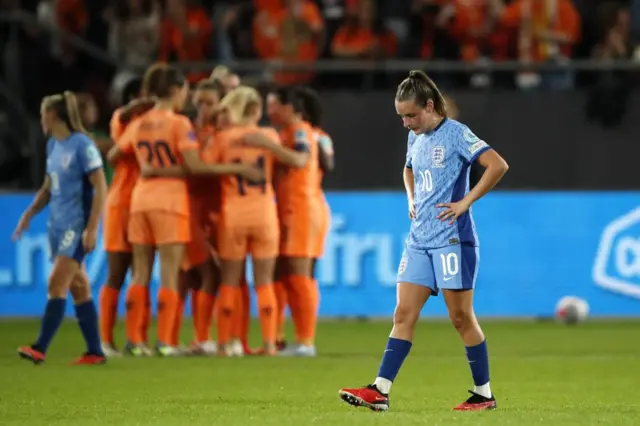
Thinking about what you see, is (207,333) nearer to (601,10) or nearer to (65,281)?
(65,281)

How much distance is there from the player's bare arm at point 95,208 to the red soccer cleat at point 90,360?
97cm

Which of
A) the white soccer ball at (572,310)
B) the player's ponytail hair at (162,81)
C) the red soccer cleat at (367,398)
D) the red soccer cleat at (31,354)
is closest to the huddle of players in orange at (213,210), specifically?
the player's ponytail hair at (162,81)

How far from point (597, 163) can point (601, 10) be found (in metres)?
2.21

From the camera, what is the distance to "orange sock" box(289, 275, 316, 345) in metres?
13.3

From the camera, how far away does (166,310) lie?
12.9 metres

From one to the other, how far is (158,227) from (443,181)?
4.61 metres

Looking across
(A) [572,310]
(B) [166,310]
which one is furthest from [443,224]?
(A) [572,310]

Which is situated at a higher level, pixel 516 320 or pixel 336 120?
pixel 336 120

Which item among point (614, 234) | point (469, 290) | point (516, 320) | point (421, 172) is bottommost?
point (516, 320)

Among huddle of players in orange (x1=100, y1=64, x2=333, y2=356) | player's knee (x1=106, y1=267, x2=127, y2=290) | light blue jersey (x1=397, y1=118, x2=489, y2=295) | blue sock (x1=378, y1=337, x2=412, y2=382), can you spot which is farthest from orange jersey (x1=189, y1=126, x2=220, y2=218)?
blue sock (x1=378, y1=337, x2=412, y2=382)

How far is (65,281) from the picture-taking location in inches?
461

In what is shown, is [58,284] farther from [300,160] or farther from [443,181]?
[443,181]

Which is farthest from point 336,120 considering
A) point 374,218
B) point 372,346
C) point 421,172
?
point 421,172

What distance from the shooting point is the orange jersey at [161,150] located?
41.5 ft
